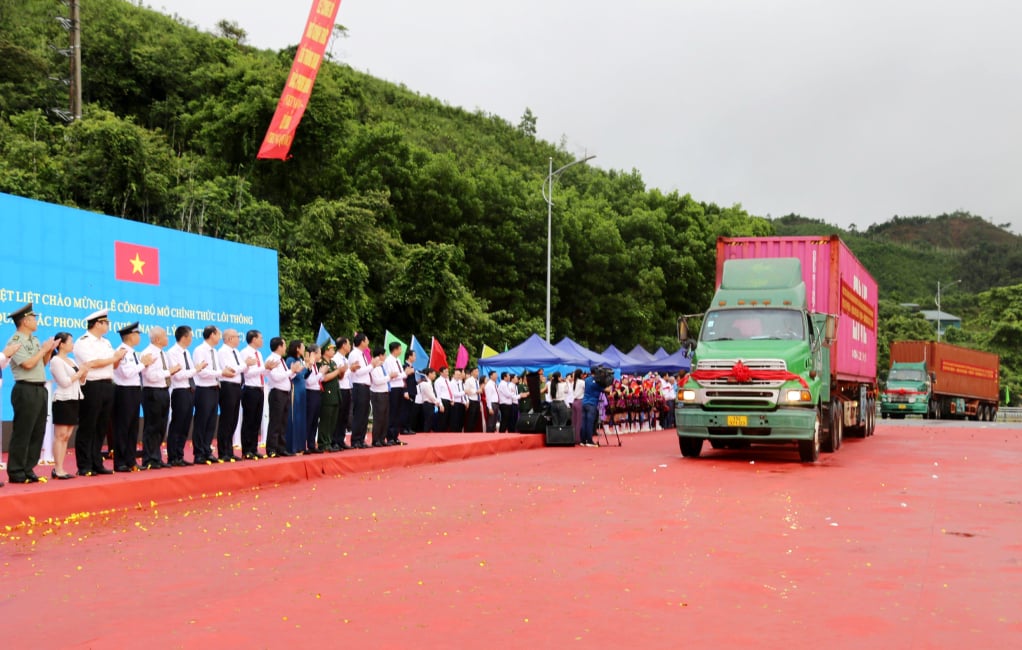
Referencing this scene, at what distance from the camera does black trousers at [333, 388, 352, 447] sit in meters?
16.2

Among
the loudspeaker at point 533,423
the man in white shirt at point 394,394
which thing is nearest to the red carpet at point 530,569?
the man in white shirt at point 394,394

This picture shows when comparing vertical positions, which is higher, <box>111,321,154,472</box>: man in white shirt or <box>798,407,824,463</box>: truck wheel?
<box>111,321,154,472</box>: man in white shirt

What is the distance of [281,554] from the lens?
25.4 ft

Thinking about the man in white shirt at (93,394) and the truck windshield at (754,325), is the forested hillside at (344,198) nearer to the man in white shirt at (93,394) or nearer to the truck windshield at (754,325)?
the man in white shirt at (93,394)

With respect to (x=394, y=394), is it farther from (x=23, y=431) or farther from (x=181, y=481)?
(x=23, y=431)

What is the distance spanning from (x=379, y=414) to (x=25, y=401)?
6.95 meters

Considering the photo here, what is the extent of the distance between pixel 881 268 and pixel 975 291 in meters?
13.2

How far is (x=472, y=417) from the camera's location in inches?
977

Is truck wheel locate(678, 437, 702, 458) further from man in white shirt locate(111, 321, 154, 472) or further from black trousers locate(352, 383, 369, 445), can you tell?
man in white shirt locate(111, 321, 154, 472)

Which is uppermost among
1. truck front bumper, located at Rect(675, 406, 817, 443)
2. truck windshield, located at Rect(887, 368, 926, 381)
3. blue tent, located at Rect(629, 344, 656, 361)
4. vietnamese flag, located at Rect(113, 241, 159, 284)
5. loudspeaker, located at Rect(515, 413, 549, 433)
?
vietnamese flag, located at Rect(113, 241, 159, 284)

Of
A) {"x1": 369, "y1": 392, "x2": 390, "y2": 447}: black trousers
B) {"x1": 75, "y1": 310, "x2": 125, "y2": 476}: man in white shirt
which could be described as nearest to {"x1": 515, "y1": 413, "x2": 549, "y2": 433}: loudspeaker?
{"x1": 369, "y1": 392, "x2": 390, "y2": 447}: black trousers

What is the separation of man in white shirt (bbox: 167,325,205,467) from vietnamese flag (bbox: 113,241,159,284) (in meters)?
3.30

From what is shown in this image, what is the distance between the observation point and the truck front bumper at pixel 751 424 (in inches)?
634

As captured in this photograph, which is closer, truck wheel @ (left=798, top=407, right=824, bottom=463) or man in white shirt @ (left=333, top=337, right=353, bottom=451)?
man in white shirt @ (left=333, top=337, right=353, bottom=451)
